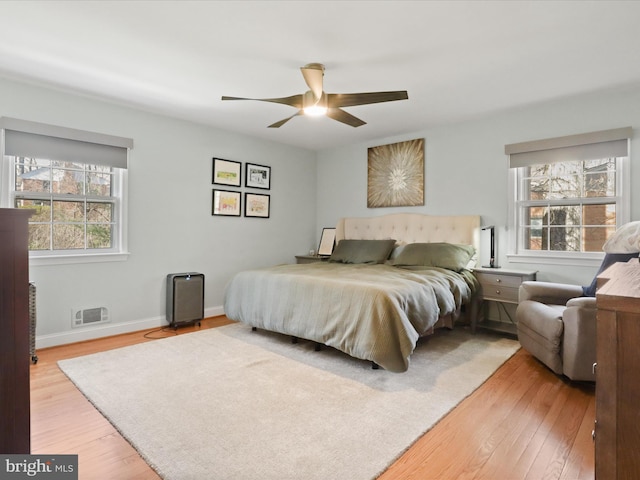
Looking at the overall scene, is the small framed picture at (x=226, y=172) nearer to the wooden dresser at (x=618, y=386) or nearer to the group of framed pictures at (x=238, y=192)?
the group of framed pictures at (x=238, y=192)

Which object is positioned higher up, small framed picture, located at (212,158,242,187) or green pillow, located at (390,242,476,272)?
small framed picture, located at (212,158,242,187)

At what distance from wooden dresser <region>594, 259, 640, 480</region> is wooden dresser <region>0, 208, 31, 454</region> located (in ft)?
5.43

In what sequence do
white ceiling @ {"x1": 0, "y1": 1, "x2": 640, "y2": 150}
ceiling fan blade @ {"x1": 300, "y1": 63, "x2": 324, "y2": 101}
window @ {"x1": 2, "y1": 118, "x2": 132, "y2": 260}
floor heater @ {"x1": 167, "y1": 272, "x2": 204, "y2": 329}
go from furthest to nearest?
floor heater @ {"x1": 167, "y1": 272, "x2": 204, "y2": 329} → window @ {"x1": 2, "y1": 118, "x2": 132, "y2": 260} → ceiling fan blade @ {"x1": 300, "y1": 63, "x2": 324, "y2": 101} → white ceiling @ {"x1": 0, "y1": 1, "x2": 640, "y2": 150}

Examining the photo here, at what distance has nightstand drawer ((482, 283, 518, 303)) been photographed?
3594 mm

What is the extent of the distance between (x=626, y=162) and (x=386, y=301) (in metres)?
2.75

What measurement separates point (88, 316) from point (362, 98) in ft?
11.1

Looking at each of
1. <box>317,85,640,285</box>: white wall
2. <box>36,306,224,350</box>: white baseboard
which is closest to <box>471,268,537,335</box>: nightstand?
<box>317,85,640,285</box>: white wall

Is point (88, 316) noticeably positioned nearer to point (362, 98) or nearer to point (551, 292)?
point (362, 98)

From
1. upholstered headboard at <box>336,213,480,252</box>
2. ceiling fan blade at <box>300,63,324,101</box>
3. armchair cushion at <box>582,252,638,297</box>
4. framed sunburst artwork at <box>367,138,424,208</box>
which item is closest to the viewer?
ceiling fan blade at <box>300,63,324,101</box>

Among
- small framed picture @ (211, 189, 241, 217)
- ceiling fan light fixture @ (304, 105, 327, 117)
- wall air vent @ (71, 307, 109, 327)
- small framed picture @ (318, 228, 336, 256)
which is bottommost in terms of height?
wall air vent @ (71, 307, 109, 327)

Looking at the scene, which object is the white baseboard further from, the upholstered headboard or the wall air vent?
the upholstered headboard

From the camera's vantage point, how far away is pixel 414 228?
4.77 m

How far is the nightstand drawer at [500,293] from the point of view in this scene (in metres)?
3.59

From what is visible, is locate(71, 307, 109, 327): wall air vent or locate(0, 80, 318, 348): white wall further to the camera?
locate(71, 307, 109, 327): wall air vent
